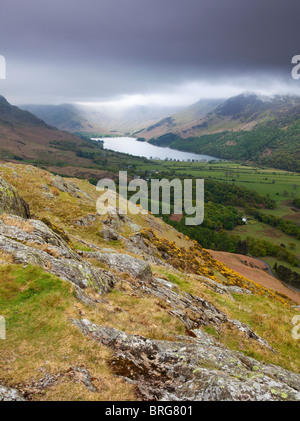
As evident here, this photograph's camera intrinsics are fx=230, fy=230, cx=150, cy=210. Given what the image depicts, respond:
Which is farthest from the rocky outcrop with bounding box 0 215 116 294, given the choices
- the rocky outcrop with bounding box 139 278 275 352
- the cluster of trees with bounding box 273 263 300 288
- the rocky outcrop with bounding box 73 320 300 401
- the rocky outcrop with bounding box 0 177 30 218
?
the cluster of trees with bounding box 273 263 300 288

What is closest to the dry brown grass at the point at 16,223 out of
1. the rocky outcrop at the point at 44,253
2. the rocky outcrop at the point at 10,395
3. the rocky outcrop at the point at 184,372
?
the rocky outcrop at the point at 44,253

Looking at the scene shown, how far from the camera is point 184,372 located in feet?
33.1

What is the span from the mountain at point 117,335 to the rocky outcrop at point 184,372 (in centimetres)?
5

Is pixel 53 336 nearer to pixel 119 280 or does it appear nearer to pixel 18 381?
pixel 18 381

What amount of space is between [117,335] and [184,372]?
3.78m

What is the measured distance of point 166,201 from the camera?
592ft

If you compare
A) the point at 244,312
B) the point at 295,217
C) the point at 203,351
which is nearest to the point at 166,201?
the point at 295,217

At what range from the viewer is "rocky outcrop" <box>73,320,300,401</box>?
8.76 metres

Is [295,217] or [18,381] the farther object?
[295,217]

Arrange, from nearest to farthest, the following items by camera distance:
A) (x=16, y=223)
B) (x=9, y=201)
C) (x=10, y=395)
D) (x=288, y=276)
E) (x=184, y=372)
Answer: (x=10, y=395) → (x=184, y=372) → (x=16, y=223) → (x=9, y=201) → (x=288, y=276)

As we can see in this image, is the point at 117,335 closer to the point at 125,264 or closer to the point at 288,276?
the point at 125,264

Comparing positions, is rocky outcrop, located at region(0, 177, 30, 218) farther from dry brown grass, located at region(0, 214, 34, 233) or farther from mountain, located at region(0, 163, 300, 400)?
dry brown grass, located at region(0, 214, 34, 233)

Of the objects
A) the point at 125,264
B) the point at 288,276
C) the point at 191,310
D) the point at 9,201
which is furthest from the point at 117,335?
the point at 288,276
